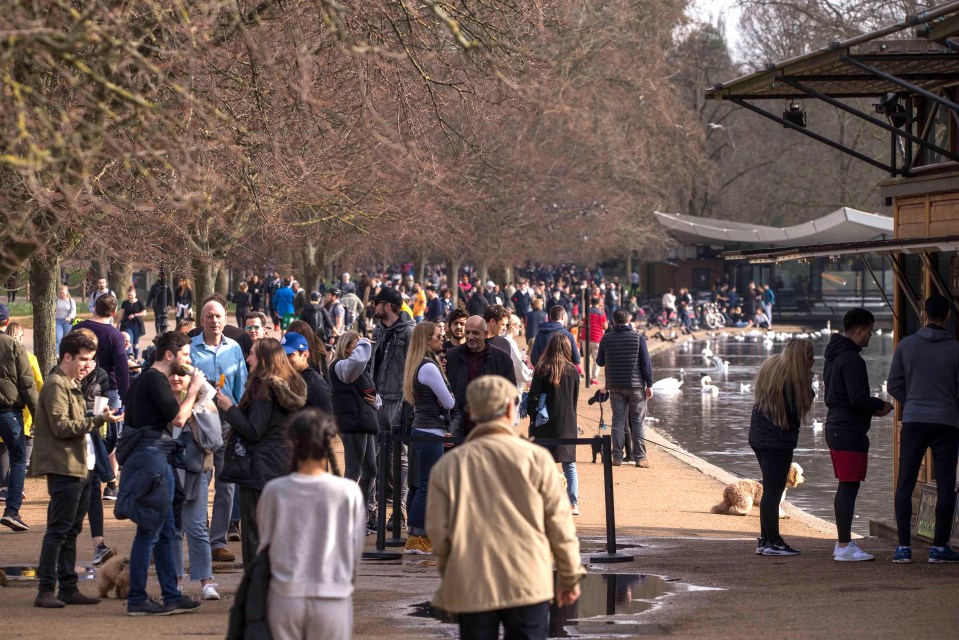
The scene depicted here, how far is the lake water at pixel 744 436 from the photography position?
14680mm

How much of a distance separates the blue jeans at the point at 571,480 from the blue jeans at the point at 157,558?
4.88m

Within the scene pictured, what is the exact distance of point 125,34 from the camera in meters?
6.64

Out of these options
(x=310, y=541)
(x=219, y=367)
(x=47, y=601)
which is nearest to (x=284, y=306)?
(x=219, y=367)

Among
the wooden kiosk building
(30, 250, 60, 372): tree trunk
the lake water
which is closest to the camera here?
the wooden kiosk building

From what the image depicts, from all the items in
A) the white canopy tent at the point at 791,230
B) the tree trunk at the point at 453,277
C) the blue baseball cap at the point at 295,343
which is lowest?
the blue baseball cap at the point at 295,343

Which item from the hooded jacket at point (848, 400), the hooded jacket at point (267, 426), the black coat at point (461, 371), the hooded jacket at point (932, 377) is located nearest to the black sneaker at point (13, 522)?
the black coat at point (461, 371)

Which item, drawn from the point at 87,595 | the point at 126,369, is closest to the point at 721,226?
the point at 126,369

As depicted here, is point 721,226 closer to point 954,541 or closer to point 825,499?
point 825,499

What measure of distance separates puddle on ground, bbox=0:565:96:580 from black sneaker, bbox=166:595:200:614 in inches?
62.2

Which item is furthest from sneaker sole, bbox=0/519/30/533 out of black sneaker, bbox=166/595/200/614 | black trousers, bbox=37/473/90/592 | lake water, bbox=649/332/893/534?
lake water, bbox=649/332/893/534

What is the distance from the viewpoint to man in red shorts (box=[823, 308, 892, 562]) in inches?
394

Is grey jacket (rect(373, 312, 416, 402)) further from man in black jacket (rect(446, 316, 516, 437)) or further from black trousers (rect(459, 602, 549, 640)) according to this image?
black trousers (rect(459, 602, 549, 640))

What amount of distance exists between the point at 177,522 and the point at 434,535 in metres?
3.42

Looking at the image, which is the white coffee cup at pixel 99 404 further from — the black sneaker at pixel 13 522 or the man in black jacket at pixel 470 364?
the black sneaker at pixel 13 522
